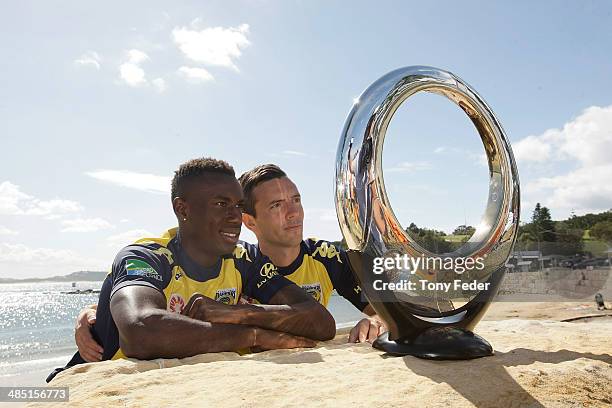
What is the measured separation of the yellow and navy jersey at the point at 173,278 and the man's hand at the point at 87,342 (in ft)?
0.14

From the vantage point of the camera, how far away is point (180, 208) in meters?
3.13

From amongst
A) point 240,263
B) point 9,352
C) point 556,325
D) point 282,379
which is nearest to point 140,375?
point 282,379

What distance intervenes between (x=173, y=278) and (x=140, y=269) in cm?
31

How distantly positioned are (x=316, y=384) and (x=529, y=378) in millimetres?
787

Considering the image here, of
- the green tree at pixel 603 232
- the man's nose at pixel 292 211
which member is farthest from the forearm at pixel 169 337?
the green tree at pixel 603 232

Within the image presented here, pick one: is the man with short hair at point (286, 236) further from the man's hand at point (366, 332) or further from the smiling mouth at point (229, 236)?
the smiling mouth at point (229, 236)

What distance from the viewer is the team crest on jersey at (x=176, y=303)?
2.85m

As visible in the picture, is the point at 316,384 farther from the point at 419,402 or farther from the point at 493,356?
the point at 493,356

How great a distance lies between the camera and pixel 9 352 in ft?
64.8

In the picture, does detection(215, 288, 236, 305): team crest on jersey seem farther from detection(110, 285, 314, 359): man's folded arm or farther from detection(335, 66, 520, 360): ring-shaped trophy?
detection(335, 66, 520, 360): ring-shaped trophy

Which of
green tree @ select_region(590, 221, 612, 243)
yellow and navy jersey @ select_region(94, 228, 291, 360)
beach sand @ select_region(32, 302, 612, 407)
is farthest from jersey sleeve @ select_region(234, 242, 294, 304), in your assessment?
green tree @ select_region(590, 221, 612, 243)

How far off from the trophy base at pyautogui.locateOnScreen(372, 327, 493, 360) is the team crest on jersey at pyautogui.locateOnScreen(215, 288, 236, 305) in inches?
45.9

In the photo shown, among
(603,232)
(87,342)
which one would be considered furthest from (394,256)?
(603,232)

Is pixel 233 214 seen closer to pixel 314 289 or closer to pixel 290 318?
pixel 290 318
